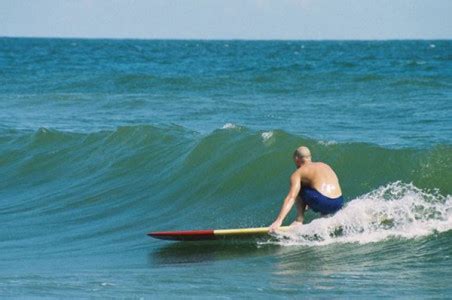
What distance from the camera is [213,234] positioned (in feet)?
37.3

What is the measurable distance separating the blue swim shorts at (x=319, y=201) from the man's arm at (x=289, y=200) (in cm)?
10

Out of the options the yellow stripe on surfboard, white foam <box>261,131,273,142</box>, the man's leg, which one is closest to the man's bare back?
the man's leg

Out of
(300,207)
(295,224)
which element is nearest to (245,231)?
(295,224)

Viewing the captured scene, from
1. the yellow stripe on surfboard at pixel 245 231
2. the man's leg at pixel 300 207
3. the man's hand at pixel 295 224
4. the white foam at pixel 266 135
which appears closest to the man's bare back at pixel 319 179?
the man's leg at pixel 300 207

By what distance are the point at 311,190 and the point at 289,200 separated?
260mm

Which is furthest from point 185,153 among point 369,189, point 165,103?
point 165,103

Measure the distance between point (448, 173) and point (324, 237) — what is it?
325 centimetres

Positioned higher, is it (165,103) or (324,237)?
(165,103)

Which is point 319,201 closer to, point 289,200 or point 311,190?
point 311,190

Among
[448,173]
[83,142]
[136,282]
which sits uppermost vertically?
[83,142]

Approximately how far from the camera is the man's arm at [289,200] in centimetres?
1110

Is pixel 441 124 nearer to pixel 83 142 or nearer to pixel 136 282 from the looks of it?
pixel 83 142

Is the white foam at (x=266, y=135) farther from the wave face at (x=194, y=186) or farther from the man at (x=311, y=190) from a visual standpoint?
the man at (x=311, y=190)

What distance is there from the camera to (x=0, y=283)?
9578mm
